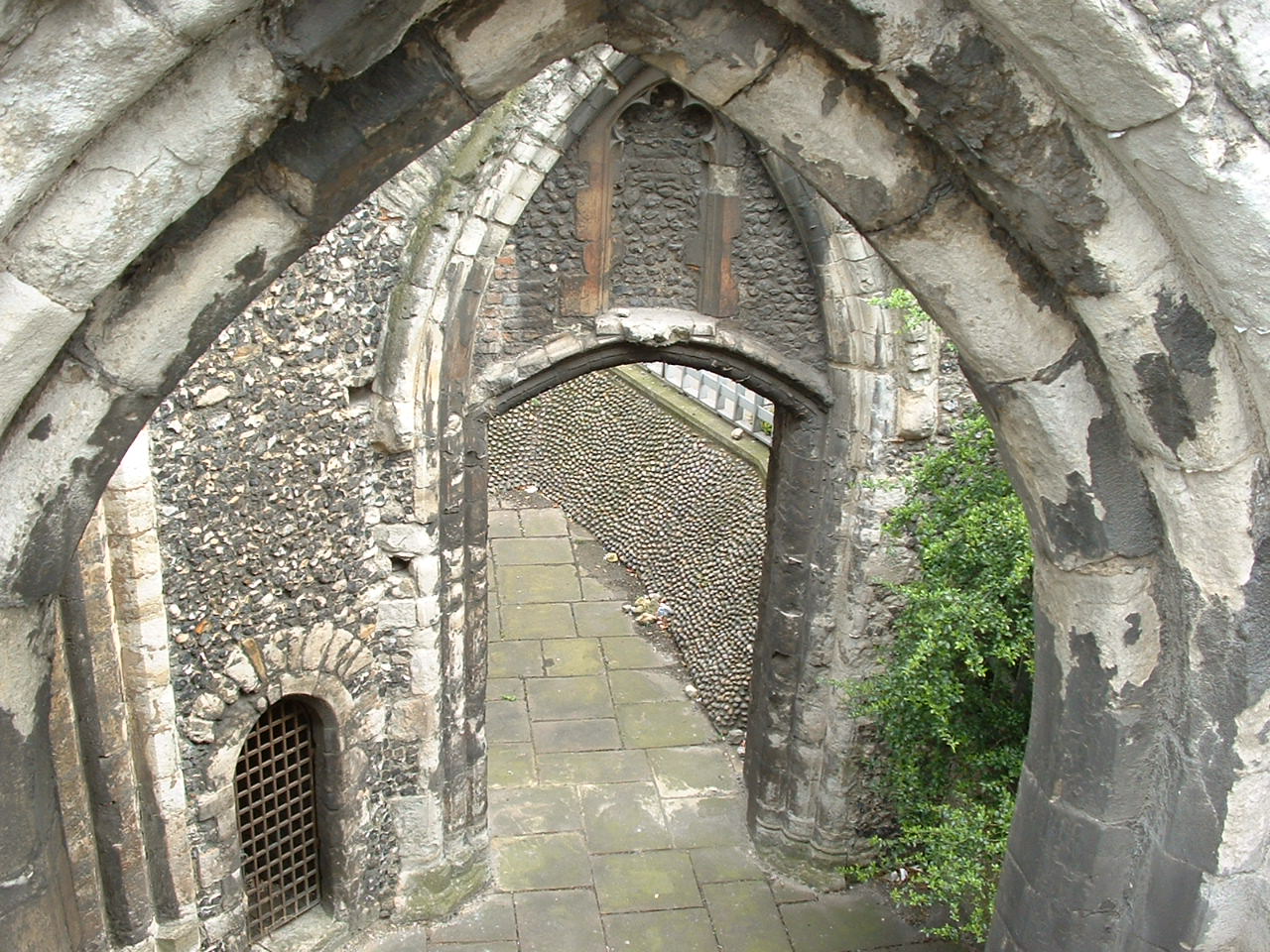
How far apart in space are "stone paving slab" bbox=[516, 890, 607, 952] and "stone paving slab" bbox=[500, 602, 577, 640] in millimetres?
2981

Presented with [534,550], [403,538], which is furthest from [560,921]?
[534,550]

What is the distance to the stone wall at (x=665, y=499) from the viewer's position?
29.3 feet

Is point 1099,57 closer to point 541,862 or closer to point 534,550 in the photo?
point 541,862

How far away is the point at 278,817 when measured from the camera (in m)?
5.91

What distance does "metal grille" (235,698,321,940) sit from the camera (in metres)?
5.71

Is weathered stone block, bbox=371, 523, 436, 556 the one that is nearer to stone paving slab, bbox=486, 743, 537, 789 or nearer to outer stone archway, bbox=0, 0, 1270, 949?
stone paving slab, bbox=486, 743, 537, 789

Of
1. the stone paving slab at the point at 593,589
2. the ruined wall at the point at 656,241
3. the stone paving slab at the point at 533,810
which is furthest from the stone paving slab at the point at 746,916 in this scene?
the stone paving slab at the point at 593,589

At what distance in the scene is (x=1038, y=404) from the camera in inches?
98.7

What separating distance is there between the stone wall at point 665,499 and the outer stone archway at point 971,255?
5.80 meters

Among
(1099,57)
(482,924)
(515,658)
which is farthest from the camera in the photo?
(515,658)

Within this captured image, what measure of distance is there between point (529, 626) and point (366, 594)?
392 centimetres

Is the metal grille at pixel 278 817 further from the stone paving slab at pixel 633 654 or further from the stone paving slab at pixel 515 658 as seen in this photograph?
the stone paving slab at pixel 633 654

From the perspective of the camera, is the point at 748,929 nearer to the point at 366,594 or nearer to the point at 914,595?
the point at 914,595

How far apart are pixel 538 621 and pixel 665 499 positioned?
1703 millimetres
